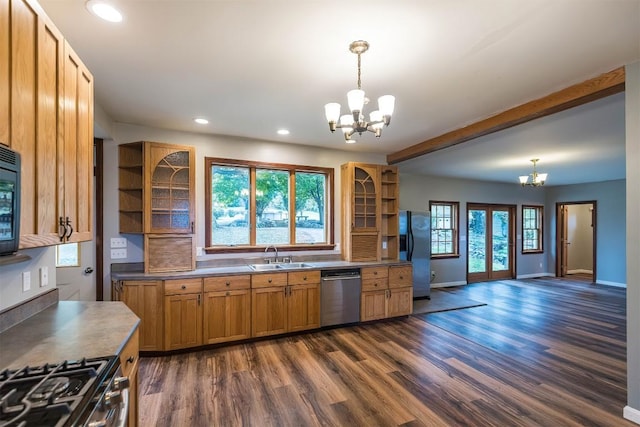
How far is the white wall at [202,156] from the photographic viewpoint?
3549 millimetres

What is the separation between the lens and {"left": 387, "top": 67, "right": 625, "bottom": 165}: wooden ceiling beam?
7.72 feet

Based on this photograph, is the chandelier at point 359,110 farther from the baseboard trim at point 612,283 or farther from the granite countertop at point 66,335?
the baseboard trim at point 612,283

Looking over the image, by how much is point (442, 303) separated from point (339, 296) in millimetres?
2498

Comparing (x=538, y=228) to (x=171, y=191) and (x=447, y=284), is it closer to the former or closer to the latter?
(x=447, y=284)

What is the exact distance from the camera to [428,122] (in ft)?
11.8

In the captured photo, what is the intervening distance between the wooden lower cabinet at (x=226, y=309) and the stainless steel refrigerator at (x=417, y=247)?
11.4ft

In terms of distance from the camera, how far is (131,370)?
166 centimetres

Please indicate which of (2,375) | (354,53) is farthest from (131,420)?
(354,53)

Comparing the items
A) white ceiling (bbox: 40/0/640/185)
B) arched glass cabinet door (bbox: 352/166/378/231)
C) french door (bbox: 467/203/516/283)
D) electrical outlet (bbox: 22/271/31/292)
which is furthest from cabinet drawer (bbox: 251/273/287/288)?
french door (bbox: 467/203/516/283)

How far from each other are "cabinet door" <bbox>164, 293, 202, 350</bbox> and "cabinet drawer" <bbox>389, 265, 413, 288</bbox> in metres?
2.68

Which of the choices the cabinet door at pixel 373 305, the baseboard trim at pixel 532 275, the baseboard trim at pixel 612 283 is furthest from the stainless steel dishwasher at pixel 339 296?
the baseboard trim at pixel 612 283

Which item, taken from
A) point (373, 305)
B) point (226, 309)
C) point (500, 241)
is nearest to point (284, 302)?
point (226, 309)

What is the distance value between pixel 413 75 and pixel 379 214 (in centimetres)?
269

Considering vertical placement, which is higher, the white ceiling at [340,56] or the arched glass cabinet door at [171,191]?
the white ceiling at [340,56]
